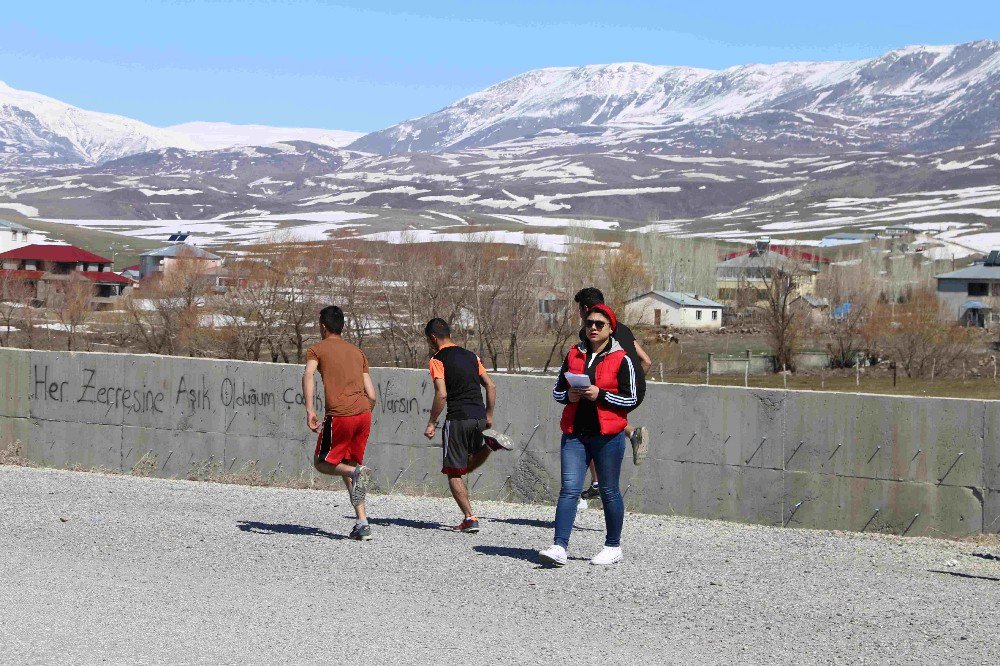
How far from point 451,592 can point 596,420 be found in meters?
1.54

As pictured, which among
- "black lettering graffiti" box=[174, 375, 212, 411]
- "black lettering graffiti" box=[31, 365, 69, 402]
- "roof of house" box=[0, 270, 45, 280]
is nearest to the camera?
"black lettering graffiti" box=[174, 375, 212, 411]

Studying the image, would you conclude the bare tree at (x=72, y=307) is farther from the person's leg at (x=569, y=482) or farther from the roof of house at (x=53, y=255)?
the person's leg at (x=569, y=482)

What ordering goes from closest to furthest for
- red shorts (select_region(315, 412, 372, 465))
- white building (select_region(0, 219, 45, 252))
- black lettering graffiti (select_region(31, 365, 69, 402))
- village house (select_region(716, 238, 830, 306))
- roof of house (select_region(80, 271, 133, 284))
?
1. red shorts (select_region(315, 412, 372, 465))
2. black lettering graffiti (select_region(31, 365, 69, 402))
3. village house (select_region(716, 238, 830, 306))
4. roof of house (select_region(80, 271, 133, 284))
5. white building (select_region(0, 219, 45, 252))

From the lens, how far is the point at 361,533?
9.23 meters

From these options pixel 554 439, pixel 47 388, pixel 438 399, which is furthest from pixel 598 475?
pixel 47 388

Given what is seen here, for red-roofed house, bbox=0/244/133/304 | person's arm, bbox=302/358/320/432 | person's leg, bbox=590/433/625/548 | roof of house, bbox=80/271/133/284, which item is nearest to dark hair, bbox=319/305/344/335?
person's arm, bbox=302/358/320/432

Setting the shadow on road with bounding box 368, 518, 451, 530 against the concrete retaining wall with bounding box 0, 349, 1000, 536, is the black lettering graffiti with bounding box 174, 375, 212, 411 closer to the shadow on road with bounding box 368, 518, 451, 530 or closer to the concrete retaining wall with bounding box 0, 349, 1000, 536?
the concrete retaining wall with bounding box 0, 349, 1000, 536

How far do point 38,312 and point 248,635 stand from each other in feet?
332

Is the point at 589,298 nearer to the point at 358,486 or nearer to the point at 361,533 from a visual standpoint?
the point at 358,486

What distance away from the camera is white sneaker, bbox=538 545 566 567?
825 centimetres

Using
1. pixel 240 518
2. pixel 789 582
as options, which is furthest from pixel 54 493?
pixel 789 582

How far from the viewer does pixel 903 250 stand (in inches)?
7313

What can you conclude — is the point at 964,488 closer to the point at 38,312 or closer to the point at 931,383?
the point at 931,383

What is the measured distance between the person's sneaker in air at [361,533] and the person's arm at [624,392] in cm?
215
